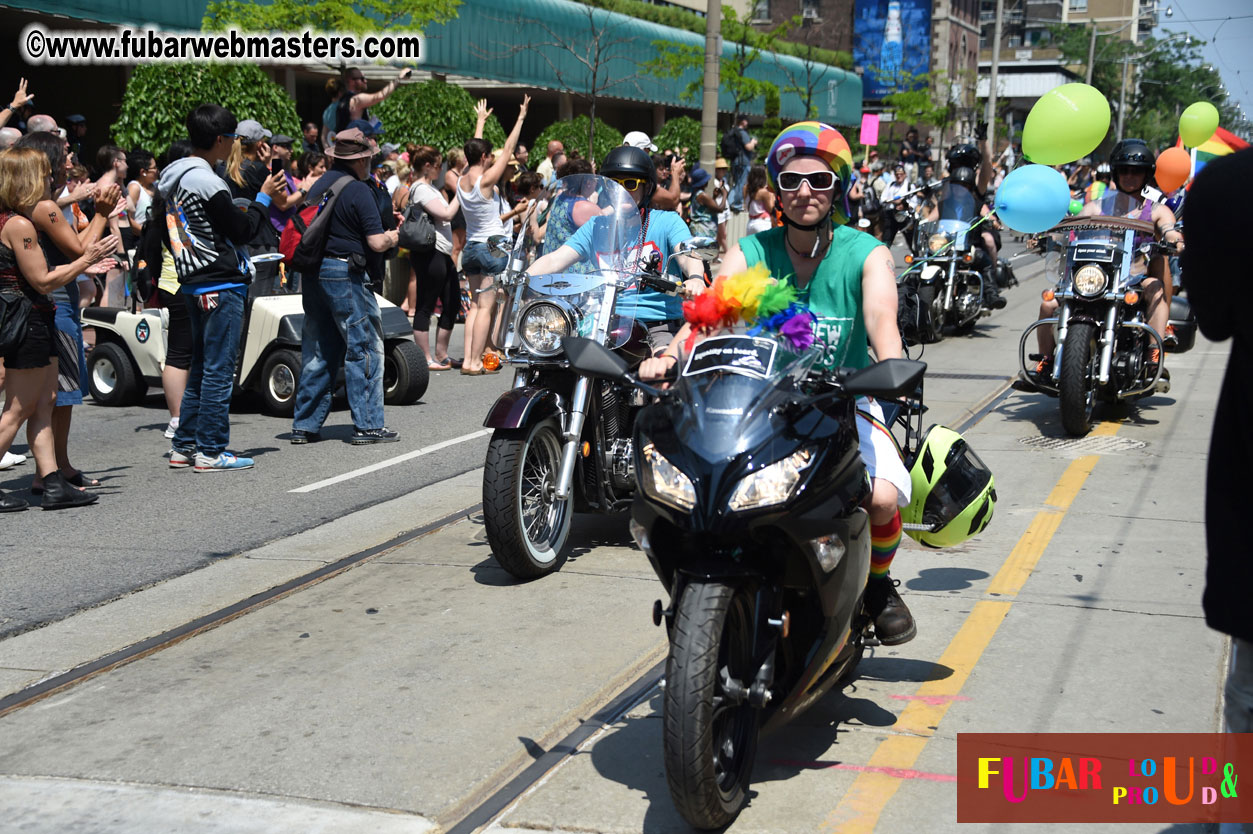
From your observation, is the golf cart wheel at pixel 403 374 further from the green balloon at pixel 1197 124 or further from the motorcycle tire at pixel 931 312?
the green balloon at pixel 1197 124

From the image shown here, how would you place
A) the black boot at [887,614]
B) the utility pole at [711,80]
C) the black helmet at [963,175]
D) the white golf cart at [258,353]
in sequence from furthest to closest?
the utility pole at [711,80] → the black helmet at [963,175] → the white golf cart at [258,353] → the black boot at [887,614]

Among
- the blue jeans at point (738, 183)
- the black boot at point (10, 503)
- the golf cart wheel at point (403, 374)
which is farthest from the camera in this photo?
the blue jeans at point (738, 183)

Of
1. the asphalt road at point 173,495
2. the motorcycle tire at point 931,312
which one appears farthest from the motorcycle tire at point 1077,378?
the motorcycle tire at point 931,312

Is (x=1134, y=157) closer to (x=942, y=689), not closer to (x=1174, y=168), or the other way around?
(x=1174, y=168)

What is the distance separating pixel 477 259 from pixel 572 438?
23.0ft

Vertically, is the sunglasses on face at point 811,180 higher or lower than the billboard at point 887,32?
lower

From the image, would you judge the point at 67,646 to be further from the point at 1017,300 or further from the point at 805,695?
the point at 1017,300

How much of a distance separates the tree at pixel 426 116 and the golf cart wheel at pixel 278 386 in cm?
1334

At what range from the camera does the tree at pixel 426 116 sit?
23.0 m

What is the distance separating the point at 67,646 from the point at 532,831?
98.0 inches

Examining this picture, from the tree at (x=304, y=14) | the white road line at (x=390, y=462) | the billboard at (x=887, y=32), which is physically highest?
the billboard at (x=887, y=32)

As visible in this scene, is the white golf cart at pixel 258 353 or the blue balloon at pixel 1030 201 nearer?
the blue balloon at pixel 1030 201

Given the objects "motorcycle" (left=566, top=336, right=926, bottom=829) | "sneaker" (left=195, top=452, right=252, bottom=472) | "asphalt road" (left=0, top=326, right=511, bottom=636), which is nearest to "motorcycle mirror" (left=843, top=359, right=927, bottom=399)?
"motorcycle" (left=566, top=336, right=926, bottom=829)

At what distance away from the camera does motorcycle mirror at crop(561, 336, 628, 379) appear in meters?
3.73
